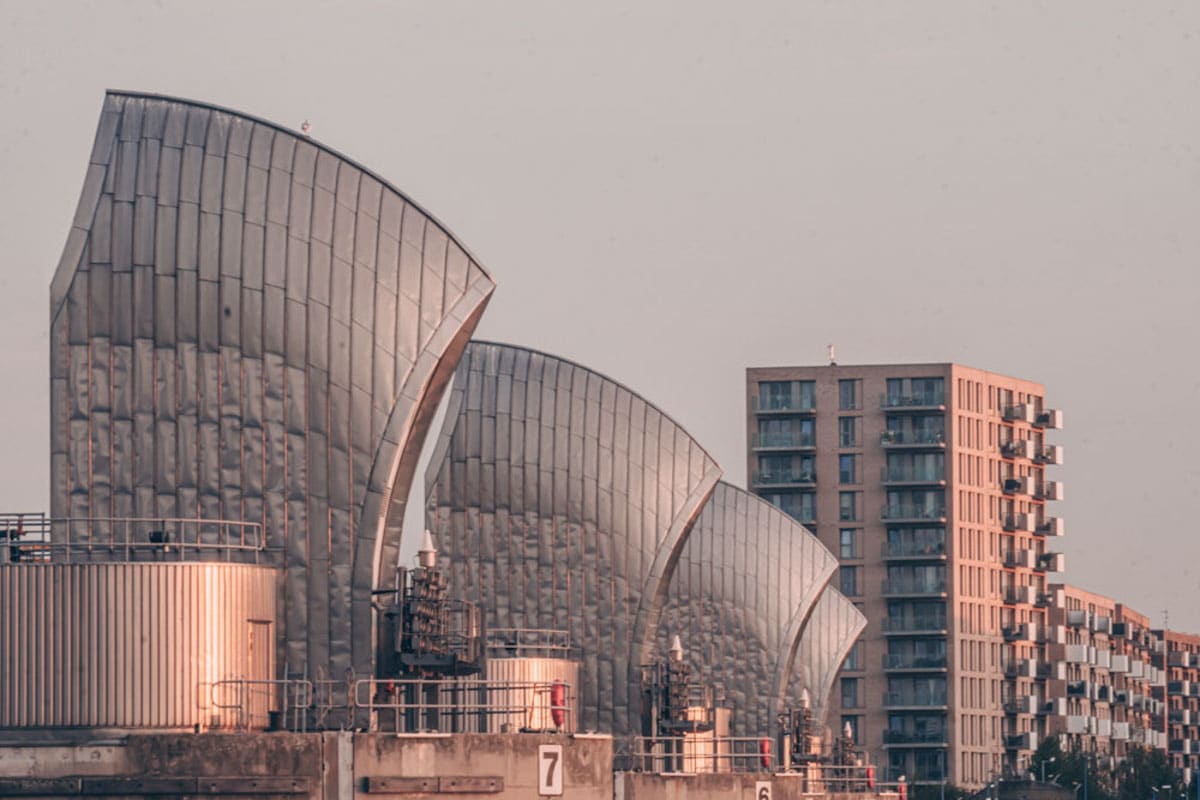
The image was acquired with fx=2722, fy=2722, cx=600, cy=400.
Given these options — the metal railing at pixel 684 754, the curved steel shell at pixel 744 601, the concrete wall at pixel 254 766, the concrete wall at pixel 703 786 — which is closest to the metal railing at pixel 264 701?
the concrete wall at pixel 254 766

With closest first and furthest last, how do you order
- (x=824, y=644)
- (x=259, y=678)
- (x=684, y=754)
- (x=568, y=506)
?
A: (x=259, y=678), (x=684, y=754), (x=568, y=506), (x=824, y=644)

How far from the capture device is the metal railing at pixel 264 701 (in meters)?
53.1

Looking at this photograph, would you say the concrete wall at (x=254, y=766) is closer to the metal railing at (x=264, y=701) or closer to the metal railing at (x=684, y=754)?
the metal railing at (x=264, y=701)

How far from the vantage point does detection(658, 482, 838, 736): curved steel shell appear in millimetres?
108438

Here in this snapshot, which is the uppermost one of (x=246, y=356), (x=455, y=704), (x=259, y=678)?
(x=246, y=356)

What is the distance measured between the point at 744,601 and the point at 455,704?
52.7 m

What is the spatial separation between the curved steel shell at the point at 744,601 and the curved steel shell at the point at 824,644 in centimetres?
910

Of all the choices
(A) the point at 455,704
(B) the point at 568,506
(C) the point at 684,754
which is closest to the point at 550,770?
(A) the point at 455,704

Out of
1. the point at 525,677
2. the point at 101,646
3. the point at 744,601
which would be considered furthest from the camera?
the point at 744,601

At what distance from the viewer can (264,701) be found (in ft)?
179

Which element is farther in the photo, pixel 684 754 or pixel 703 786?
pixel 703 786

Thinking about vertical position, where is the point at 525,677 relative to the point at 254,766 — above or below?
above

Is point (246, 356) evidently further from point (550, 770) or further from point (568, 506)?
point (568, 506)

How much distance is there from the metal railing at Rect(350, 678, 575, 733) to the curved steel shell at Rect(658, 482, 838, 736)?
3586cm
